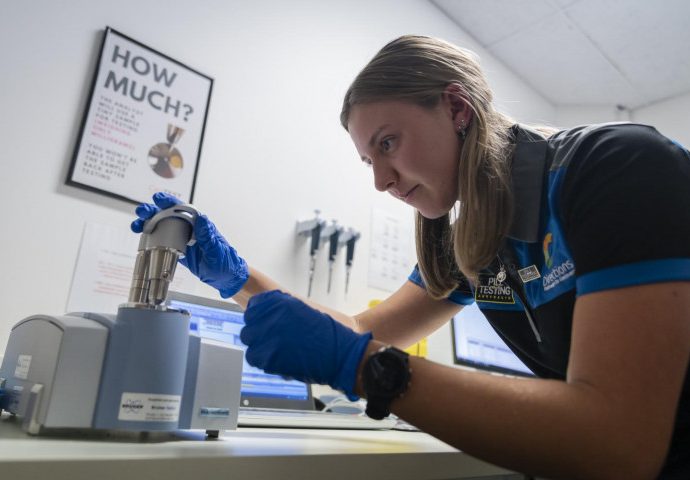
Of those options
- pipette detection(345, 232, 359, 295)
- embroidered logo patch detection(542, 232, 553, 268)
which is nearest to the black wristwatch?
embroidered logo patch detection(542, 232, 553, 268)

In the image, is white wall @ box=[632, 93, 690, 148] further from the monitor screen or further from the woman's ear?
the monitor screen

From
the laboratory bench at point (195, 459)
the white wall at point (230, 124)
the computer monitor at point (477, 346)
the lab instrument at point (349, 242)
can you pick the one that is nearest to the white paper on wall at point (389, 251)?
the white wall at point (230, 124)

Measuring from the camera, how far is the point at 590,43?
2457 millimetres

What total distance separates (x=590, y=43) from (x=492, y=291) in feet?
6.90

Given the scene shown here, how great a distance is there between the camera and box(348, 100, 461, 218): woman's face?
0.84 meters

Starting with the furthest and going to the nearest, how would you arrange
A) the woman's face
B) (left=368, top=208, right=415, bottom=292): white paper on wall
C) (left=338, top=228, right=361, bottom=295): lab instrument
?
(left=368, top=208, right=415, bottom=292): white paper on wall → (left=338, top=228, right=361, bottom=295): lab instrument → the woman's face

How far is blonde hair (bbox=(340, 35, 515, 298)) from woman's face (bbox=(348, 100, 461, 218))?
0.02 metres

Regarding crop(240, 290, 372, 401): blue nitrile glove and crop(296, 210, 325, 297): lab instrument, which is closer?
crop(240, 290, 372, 401): blue nitrile glove

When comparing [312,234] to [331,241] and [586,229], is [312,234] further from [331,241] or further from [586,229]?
[586,229]

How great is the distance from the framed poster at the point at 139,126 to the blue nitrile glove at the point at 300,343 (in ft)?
2.54

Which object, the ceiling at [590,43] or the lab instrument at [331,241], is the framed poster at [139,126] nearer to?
the lab instrument at [331,241]

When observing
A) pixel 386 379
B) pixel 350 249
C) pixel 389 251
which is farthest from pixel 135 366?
pixel 389 251

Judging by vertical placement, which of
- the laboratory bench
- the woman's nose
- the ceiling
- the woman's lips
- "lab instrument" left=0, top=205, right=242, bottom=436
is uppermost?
the ceiling

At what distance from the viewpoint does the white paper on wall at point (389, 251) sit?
5.99ft
